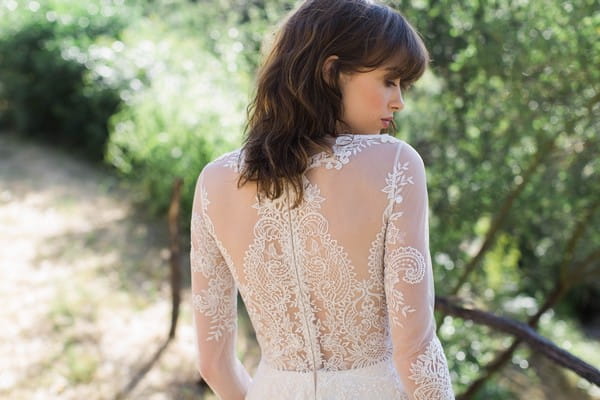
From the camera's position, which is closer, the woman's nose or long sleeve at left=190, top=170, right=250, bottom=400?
the woman's nose

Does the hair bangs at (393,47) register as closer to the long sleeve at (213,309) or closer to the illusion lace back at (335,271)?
the illusion lace back at (335,271)

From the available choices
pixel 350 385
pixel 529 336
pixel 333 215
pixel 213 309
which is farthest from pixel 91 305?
pixel 333 215

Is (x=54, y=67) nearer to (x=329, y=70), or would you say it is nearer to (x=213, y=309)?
(x=213, y=309)

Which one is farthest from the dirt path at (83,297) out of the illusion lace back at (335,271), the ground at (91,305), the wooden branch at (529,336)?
the illusion lace back at (335,271)

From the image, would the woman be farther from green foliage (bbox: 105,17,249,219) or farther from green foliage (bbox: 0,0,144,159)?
green foliage (bbox: 0,0,144,159)

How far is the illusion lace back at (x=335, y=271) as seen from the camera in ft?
4.41

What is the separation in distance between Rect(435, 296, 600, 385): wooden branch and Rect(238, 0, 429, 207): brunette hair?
46.2 inches

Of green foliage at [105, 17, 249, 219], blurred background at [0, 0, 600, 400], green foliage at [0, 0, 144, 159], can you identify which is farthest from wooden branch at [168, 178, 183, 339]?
green foliage at [0, 0, 144, 159]

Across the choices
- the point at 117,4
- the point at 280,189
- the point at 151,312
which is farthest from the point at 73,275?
the point at 117,4

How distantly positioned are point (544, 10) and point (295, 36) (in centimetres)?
217

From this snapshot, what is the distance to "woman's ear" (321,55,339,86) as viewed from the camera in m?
1.37

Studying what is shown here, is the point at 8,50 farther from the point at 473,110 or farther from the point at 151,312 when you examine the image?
the point at 473,110

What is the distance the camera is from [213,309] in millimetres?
1649

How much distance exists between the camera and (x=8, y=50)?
28.6ft
